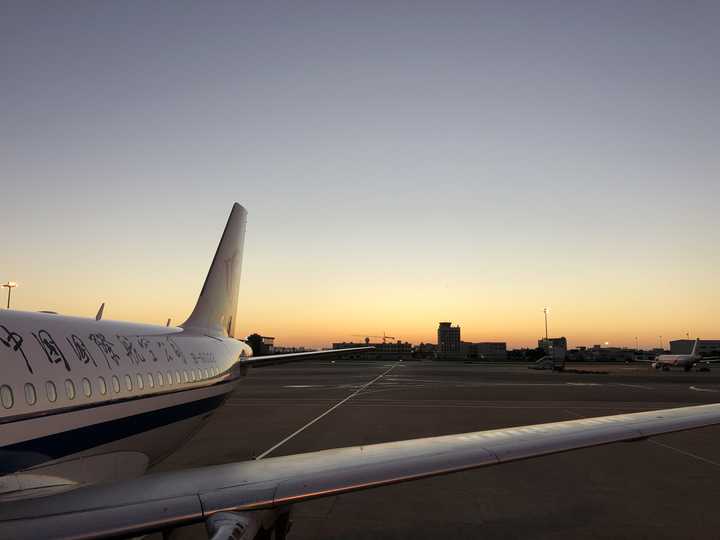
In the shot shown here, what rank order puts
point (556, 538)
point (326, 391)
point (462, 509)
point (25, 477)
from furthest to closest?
point (326, 391) < point (462, 509) < point (556, 538) < point (25, 477)

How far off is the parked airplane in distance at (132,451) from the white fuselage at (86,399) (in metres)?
0.02

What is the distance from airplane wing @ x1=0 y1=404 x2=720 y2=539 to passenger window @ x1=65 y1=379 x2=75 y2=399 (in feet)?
5.50

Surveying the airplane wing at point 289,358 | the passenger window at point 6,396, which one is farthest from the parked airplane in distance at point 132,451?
the airplane wing at point 289,358

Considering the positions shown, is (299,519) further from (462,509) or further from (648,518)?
(648,518)

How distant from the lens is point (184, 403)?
12.2m

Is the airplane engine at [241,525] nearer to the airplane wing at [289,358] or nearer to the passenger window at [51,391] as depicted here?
the passenger window at [51,391]

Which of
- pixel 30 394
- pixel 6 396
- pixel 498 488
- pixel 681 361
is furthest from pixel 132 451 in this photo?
pixel 681 361

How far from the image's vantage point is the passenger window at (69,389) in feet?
24.6

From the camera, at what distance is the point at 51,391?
280 inches

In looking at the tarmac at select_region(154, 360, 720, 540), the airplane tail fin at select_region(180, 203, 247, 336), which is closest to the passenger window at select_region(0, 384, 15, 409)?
the tarmac at select_region(154, 360, 720, 540)

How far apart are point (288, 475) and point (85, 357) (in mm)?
4018

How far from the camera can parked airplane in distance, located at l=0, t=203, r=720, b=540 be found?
18.3ft

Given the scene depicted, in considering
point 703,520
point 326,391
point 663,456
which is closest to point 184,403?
point 703,520

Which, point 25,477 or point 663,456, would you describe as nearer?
point 25,477
